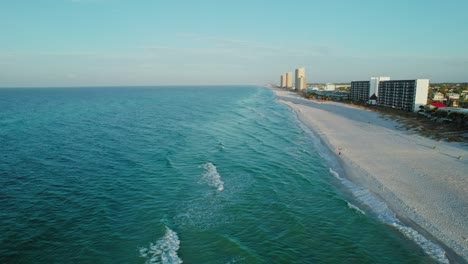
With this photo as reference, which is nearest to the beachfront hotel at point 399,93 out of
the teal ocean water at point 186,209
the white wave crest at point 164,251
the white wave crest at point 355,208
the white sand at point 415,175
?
the white sand at point 415,175

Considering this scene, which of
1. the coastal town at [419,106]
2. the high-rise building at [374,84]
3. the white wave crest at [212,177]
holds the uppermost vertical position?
the high-rise building at [374,84]

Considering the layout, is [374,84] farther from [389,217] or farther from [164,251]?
[164,251]

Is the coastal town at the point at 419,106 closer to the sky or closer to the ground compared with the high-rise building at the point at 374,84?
closer to the ground

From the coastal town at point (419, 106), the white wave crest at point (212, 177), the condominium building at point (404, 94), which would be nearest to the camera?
the white wave crest at point (212, 177)

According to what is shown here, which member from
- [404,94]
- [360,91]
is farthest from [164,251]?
[360,91]

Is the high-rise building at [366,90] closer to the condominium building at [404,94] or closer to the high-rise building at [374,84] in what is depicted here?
the high-rise building at [374,84]

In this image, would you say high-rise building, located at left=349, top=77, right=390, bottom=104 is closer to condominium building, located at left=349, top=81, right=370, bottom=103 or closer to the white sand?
condominium building, located at left=349, top=81, right=370, bottom=103

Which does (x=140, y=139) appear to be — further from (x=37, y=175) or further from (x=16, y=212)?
(x=16, y=212)
